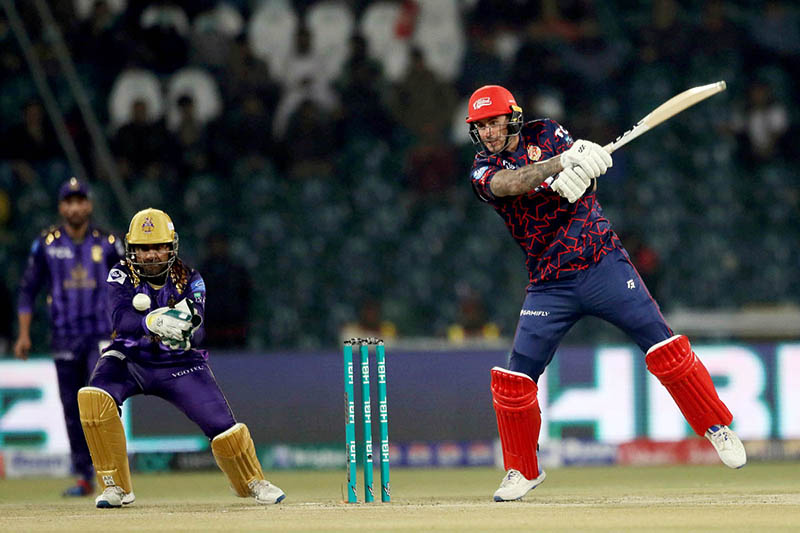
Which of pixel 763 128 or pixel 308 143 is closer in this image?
pixel 308 143

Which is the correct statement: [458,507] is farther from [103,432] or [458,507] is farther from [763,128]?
[763,128]

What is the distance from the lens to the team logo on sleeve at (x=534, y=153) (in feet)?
25.2

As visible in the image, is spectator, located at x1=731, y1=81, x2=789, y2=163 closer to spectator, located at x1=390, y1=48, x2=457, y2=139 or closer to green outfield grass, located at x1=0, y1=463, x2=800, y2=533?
spectator, located at x1=390, y1=48, x2=457, y2=139

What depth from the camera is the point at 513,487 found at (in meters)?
7.70

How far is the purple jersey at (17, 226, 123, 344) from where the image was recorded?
32.0 ft

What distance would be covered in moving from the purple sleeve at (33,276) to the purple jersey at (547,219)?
12.2 ft

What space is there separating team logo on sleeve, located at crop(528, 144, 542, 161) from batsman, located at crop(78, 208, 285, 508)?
1987 mm

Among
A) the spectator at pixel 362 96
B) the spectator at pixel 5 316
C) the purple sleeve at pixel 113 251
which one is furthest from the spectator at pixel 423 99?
the purple sleeve at pixel 113 251

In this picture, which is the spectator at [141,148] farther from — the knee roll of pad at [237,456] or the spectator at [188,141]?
the knee roll of pad at [237,456]

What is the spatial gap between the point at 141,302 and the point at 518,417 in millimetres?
2168

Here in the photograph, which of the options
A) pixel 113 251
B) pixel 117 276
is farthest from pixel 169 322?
pixel 113 251

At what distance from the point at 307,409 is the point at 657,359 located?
5.04 meters

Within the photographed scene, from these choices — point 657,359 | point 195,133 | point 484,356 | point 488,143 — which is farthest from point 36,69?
point 657,359

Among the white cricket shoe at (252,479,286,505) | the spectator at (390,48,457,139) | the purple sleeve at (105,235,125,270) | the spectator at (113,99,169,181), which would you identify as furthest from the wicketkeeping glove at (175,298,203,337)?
the spectator at (390,48,457,139)
